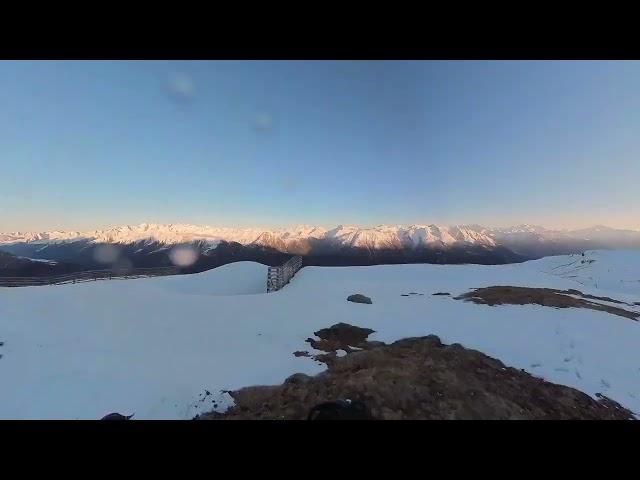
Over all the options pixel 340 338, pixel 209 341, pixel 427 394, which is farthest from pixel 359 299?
pixel 427 394

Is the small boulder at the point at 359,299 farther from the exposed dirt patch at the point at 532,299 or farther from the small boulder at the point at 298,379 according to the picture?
the small boulder at the point at 298,379

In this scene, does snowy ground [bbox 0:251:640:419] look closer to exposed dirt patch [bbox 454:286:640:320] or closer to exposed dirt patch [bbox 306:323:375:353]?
exposed dirt patch [bbox 306:323:375:353]

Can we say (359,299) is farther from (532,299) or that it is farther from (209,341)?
(532,299)

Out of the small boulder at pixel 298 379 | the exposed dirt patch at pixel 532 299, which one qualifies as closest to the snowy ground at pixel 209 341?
the small boulder at pixel 298 379

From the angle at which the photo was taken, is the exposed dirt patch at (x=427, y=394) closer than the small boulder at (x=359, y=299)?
Yes
